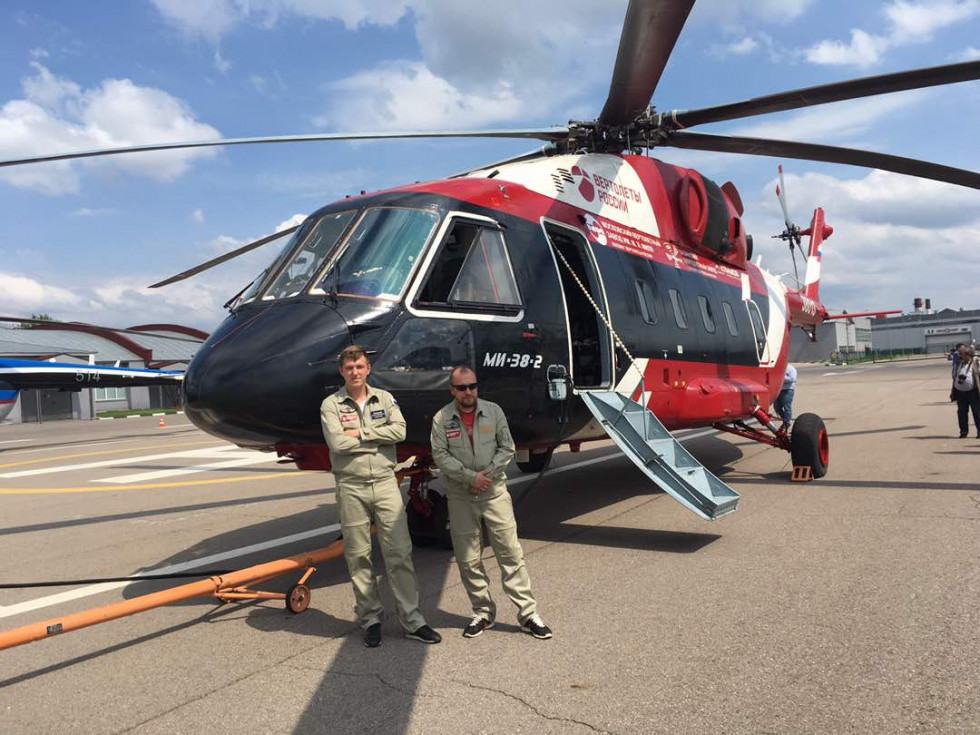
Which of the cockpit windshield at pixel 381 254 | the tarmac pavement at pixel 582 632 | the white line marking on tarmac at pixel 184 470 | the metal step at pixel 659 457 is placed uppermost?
the cockpit windshield at pixel 381 254

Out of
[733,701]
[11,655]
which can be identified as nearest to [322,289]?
[11,655]

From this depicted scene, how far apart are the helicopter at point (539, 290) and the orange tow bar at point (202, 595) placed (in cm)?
81

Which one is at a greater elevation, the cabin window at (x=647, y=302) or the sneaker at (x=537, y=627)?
the cabin window at (x=647, y=302)

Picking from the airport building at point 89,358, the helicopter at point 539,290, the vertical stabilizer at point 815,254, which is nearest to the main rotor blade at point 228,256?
the helicopter at point 539,290

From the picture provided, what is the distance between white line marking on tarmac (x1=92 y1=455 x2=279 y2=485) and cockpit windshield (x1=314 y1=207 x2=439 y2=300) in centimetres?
880

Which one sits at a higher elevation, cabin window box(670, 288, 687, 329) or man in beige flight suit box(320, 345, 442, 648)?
cabin window box(670, 288, 687, 329)

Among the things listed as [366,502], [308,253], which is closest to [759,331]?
[308,253]

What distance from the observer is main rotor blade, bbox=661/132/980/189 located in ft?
25.3

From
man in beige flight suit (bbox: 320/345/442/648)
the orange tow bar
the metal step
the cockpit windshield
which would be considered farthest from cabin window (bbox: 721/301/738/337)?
man in beige flight suit (bbox: 320/345/442/648)

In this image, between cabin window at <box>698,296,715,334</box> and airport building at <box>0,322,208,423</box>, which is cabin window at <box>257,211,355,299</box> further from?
airport building at <box>0,322,208,423</box>

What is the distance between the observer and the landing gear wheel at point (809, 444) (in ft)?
31.3

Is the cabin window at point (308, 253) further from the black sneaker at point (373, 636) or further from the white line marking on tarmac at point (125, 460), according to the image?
the white line marking on tarmac at point (125, 460)

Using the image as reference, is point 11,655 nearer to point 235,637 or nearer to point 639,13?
point 235,637

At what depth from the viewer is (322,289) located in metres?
5.50
